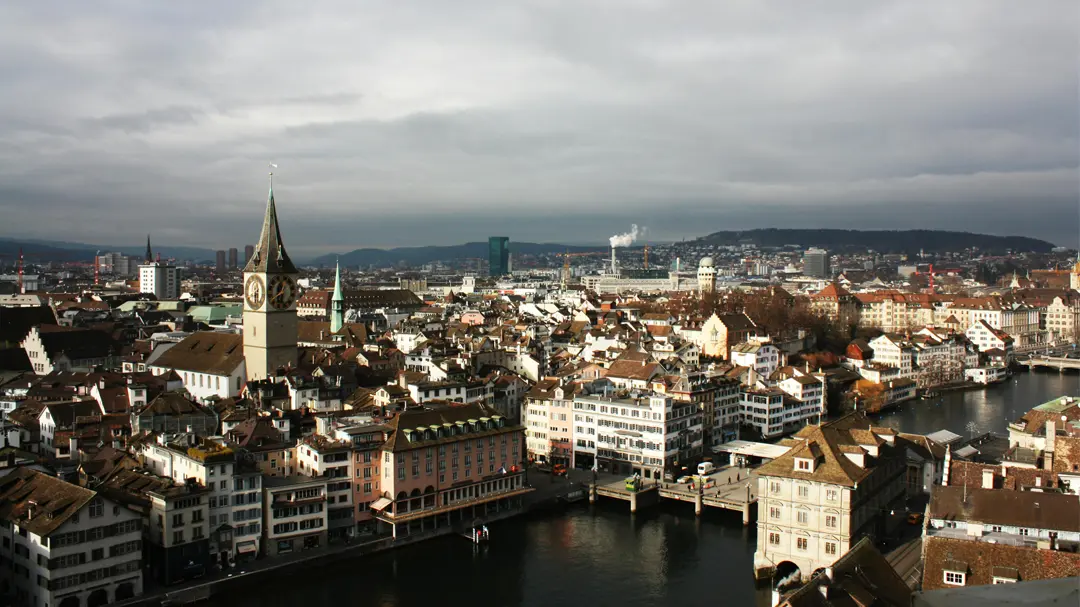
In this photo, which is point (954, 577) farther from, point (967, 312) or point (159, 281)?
point (159, 281)

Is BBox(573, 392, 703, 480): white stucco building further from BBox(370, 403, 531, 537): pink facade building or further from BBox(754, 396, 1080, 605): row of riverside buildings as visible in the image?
BBox(754, 396, 1080, 605): row of riverside buildings

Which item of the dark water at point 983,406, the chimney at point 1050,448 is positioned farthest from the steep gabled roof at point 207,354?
the chimney at point 1050,448

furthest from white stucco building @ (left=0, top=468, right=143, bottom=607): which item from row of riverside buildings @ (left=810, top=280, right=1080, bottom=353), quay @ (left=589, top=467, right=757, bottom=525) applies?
row of riverside buildings @ (left=810, top=280, right=1080, bottom=353)

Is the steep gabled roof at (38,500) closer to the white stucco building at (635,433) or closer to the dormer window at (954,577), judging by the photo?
the dormer window at (954,577)

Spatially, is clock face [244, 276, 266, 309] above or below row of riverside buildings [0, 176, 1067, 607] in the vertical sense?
above

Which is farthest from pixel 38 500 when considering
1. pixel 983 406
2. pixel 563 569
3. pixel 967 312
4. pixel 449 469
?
pixel 967 312

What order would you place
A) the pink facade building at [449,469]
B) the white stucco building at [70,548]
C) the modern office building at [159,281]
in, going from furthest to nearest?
the modern office building at [159,281] < the pink facade building at [449,469] < the white stucco building at [70,548]
